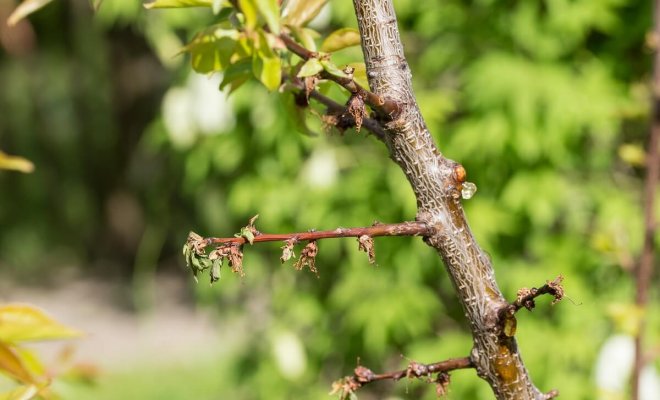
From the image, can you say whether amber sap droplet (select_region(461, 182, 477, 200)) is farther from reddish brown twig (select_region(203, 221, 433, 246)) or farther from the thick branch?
the thick branch

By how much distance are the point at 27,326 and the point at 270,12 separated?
0.48 m

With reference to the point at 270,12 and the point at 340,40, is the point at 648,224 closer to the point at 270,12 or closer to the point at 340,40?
the point at 340,40

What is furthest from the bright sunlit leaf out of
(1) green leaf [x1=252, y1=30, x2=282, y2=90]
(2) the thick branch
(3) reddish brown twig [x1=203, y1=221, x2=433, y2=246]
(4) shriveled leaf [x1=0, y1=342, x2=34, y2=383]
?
(2) the thick branch

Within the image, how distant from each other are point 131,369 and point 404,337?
13.3ft

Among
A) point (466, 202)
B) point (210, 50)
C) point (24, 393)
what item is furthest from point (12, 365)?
point (466, 202)

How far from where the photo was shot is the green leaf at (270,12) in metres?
0.80

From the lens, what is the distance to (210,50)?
92cm

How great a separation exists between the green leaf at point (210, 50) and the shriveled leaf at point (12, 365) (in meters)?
0.37

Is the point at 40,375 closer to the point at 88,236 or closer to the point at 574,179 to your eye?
the point at 574,179

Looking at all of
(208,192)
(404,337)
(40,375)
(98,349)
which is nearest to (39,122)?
(98,349)

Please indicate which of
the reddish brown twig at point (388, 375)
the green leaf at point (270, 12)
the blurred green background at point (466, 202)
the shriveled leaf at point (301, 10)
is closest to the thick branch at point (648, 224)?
the blurred green background at point (466, 202)

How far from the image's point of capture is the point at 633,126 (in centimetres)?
361

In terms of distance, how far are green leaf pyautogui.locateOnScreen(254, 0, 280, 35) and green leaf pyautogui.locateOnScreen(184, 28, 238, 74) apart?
0.08 meters

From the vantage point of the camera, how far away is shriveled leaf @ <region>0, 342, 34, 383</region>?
95 cm
